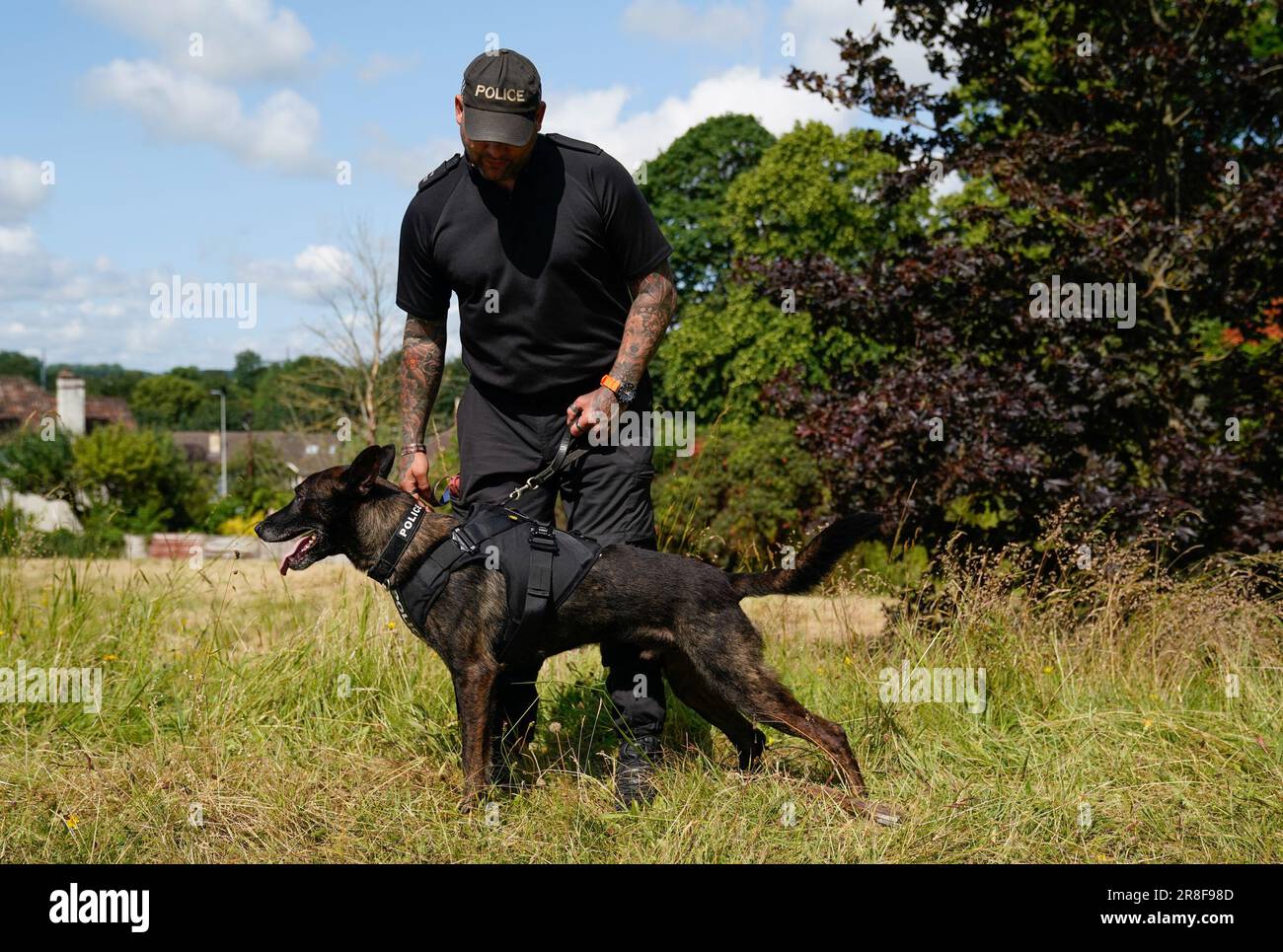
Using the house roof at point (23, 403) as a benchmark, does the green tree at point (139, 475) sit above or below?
below

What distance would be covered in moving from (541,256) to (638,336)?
0.47 meters

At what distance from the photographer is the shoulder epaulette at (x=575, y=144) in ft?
13.1

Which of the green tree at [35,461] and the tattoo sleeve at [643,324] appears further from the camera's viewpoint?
the green tree at [35,461]

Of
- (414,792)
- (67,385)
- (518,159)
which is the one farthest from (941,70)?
(67,385)

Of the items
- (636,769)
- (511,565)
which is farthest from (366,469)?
(636,769)

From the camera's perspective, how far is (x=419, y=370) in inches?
171

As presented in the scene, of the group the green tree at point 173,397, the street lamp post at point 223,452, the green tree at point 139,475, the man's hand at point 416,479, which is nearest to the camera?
the man's hand at point 416,479

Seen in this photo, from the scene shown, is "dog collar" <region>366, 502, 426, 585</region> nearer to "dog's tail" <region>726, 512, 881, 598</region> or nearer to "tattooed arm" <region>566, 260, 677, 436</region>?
"tattooed arm" <region>566, 260, 677, 436</region>

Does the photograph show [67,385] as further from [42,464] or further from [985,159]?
[985,159]

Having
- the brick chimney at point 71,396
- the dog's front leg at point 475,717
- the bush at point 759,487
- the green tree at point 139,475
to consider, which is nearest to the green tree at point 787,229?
the bush at point 759,487

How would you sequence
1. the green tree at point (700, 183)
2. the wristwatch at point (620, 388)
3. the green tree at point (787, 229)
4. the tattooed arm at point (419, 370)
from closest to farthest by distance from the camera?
the wristwatch at point (620, 388), the tattooed arm at point (419, 370), the green tree at point (787, 229), the green tree at point (700, 183)

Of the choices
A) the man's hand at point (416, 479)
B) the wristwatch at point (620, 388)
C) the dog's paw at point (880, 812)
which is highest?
the wristwatch at point (620, 388)

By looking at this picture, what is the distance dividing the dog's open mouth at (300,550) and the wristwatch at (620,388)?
123 cm

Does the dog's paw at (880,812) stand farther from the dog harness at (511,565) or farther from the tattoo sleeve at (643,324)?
the tattoo sleeve at (643,324)
